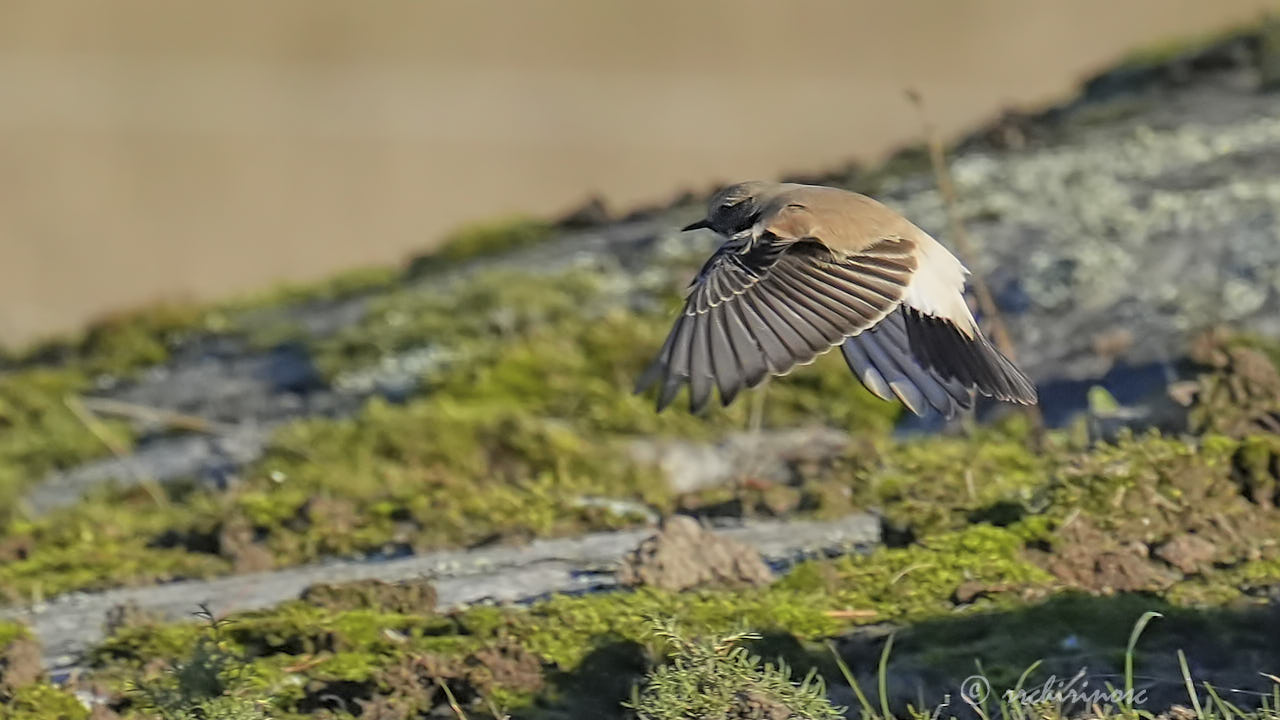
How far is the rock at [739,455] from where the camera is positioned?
21.5 ft

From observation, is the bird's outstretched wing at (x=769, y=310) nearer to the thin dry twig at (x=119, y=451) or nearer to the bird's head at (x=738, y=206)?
the bird's head at (x=738, y=206)

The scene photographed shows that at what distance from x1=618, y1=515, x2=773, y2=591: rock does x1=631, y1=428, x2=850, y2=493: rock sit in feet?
3.99

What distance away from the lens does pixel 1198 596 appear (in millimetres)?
4824

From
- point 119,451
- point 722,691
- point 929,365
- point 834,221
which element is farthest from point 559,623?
point 119,451

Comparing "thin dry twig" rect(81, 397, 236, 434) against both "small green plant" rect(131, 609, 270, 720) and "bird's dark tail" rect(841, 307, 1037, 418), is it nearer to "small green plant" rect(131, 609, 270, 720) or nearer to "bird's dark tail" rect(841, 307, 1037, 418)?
"small green plant" rect(131, 609, 270, 720)

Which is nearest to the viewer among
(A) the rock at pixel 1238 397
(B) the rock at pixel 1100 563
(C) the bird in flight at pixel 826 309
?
(B) the rock at pixel 1100 563

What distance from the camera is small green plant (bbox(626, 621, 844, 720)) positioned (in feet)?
13.5

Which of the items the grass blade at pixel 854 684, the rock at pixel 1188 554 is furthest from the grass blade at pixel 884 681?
the rock at pixel 1188 554

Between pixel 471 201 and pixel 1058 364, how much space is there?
48.5ft

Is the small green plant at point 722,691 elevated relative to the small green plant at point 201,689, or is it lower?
elevated

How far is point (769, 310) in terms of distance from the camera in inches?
202

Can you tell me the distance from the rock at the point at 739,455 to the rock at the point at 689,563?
1217 millimetres

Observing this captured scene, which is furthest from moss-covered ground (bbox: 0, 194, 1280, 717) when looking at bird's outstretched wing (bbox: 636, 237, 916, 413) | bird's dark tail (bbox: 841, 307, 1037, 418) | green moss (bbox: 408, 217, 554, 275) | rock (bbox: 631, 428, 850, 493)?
green moss (bbox: 408, 217, 554, 275)

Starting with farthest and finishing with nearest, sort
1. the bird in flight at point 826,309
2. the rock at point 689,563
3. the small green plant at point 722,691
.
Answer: the rock at point 689,563 < the bird in flight at point 826,309 < the small green plant at point 722,691
